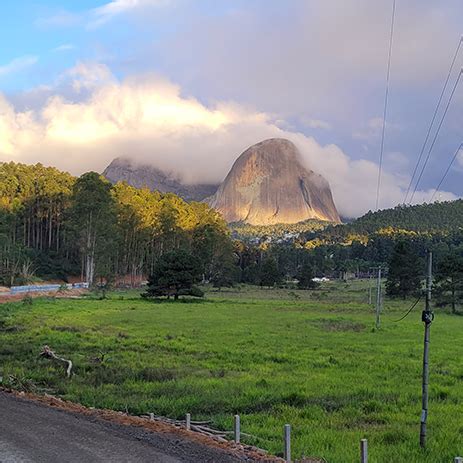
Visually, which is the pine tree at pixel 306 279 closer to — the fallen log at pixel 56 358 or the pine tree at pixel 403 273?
the pine tree at pixel 403 273

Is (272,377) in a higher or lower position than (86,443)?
lower

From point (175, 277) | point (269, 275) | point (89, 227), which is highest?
point (89, 227)

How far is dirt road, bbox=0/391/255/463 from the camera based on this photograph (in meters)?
9.38

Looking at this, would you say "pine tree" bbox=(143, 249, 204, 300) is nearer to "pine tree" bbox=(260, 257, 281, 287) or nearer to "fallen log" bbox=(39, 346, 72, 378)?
"pine tree" bbox=(260, 257, 281, 287)

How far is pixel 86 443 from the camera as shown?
1028 cm

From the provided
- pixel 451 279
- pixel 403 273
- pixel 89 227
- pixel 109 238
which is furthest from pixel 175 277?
pixel 403 273

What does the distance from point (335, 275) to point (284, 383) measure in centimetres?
13607

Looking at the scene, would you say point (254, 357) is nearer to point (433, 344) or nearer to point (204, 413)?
point (204, 413)

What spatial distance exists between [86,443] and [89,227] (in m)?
65.6

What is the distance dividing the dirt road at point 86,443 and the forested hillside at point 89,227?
198ft

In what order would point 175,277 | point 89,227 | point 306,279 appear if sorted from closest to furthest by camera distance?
point 175,277
point 89,227
point 306,279

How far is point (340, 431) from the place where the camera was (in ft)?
37.4

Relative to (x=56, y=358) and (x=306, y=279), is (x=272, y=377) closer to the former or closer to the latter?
(x=56, y=358)

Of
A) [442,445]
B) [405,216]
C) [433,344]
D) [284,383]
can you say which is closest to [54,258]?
[433,344]
